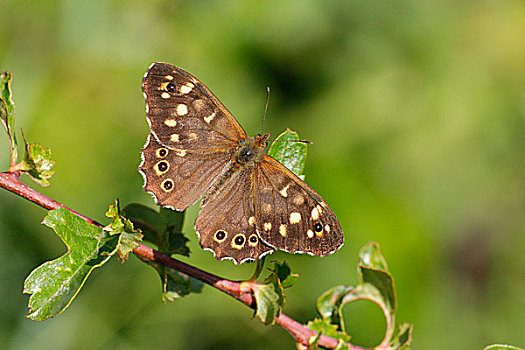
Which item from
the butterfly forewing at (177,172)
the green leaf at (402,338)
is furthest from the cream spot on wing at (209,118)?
the green leaf at (402,338)

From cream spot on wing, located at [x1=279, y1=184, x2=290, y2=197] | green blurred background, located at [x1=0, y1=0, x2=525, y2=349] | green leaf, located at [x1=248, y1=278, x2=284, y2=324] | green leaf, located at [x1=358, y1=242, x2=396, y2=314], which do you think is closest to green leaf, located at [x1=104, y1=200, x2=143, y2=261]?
green leaf, located at [x1=248, y1=278, x2=284, y2=324]

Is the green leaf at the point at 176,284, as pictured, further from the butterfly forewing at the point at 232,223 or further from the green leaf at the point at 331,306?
the green leaf at the point at 331,306

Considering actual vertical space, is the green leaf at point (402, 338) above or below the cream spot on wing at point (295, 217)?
below

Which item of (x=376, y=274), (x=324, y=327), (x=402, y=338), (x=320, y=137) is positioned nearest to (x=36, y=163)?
(x=324, y=327)

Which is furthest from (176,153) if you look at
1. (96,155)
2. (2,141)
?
(96,155)

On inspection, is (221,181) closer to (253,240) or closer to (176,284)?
(253,240)

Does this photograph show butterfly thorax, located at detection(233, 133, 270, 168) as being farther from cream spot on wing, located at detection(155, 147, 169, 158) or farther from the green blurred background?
the green blurred background
